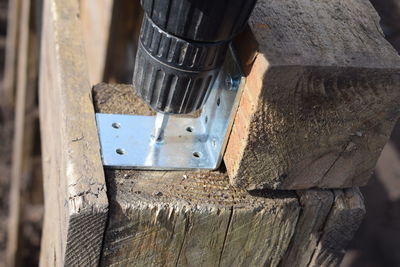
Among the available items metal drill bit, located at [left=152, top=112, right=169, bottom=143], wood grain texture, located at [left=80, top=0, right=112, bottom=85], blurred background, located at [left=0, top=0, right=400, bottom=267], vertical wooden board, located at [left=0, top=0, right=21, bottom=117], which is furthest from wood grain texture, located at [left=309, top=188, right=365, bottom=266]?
vertical wooden board, located at [left=0, top=0, right=21, bottom=117]

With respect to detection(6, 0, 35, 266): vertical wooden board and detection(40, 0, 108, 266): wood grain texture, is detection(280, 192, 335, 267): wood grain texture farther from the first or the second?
detection(6, 0, 35, 266): vertical wooden board

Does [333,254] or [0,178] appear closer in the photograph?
[333,254]

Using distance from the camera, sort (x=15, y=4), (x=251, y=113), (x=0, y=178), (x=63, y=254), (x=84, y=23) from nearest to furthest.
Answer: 1. (x=251, y=113)
2. (x=63, y=254)
3. (x=84, y=23)
4. (x=15, y=4)
5. (x=0, y=178)

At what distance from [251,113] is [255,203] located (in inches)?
7.8

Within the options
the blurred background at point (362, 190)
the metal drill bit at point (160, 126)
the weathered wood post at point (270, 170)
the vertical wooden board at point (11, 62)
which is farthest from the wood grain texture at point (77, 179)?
the vertical wooden board at point (11, 62)

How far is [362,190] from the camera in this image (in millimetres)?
2574

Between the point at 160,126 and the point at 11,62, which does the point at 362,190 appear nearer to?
the point at 160,126

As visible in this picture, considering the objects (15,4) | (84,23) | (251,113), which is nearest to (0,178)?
(15,4)

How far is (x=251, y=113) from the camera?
→ 3.36 ft

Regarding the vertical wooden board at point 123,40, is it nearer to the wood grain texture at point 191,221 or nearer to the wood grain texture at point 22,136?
the wood grain texture at point 22,136

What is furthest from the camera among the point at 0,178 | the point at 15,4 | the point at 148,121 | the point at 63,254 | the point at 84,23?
the point at 0,178

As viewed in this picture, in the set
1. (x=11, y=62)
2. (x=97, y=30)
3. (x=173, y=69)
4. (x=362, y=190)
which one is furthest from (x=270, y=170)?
(x=11, y=62)

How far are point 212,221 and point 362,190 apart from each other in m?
1.58

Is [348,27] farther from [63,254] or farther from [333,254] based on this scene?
[63,254]
